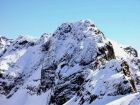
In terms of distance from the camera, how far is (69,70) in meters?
115

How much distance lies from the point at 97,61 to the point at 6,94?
231 feet

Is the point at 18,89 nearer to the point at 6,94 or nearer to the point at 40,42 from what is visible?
the point at 6,94

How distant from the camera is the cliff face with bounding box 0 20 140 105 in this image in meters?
68.4

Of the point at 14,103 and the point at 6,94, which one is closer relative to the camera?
the point at 14,103

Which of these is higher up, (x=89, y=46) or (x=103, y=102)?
(x=89, y=46)

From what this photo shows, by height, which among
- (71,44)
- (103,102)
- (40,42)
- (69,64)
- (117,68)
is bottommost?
(103,102)

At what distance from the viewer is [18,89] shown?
160750mm

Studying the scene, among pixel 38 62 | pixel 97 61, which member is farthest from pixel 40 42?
pixel 97 61

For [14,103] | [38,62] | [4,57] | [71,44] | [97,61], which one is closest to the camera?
[97,61]

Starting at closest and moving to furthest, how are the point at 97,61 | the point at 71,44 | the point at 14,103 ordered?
the point at 97,61, the point at 71,44, the point at 14,103

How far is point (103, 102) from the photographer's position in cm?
6272

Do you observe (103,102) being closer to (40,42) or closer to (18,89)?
(18,89)

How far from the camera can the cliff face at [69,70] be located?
68438mm

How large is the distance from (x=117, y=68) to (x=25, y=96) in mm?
88476
